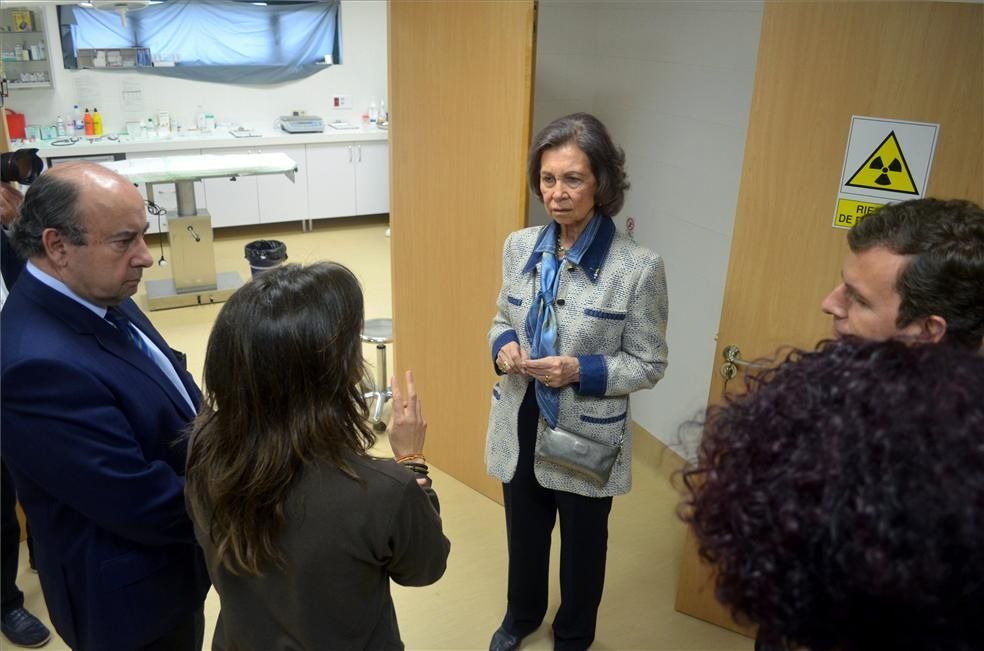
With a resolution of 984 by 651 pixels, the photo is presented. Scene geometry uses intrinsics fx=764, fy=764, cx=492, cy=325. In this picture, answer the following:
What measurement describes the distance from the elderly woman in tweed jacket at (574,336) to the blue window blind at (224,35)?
17.9 feet

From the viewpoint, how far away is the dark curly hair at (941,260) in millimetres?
1260

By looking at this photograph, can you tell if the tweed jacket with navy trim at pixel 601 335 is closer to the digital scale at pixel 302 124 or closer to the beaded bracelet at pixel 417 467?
the beaded bracelet at pixel 417 467

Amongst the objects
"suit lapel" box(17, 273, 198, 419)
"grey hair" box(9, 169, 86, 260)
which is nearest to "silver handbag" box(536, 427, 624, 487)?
"suit lapel" box(17, 273, 198, 419)

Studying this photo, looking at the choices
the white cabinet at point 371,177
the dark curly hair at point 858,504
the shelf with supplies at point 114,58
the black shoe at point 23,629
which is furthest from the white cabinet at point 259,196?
the dark curly hair at point 858,504

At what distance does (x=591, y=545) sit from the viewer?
231 cm

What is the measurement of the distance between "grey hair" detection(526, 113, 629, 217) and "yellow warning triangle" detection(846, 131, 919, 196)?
2.06 ft

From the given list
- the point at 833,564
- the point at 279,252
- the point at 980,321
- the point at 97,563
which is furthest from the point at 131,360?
the point at 279,252

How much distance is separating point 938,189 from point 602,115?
1852mm

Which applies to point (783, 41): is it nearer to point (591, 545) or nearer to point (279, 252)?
point (591, 545)

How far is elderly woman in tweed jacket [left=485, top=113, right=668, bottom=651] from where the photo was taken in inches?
82.4

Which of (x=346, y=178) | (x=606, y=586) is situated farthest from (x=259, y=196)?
(x=606, y=586)

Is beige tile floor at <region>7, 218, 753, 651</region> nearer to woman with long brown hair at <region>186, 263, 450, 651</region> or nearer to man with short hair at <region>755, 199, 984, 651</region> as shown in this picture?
woman with long brown hair at <region>186, 263, 450, 651</region>

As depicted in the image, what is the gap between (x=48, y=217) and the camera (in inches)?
61.6

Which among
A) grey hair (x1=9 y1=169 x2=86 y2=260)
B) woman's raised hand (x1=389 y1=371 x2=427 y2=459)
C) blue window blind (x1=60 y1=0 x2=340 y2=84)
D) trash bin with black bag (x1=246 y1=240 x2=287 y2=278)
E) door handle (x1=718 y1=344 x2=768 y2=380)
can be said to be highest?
blue window blind (x1=60 y1=0 x2=340 y2=84)
